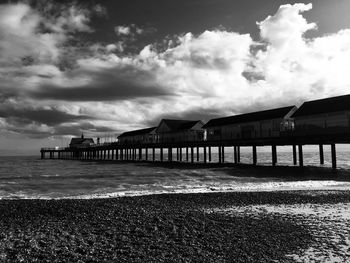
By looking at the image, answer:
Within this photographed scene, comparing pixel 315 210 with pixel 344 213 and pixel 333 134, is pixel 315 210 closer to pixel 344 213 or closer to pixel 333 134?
pixel 344 213

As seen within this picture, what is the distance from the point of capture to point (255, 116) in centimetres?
4403

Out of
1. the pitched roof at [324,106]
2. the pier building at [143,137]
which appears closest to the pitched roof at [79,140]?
the pier building at [143,137]

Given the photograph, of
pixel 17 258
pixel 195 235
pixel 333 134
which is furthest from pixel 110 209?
pixel 333 134

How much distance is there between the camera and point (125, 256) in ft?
25.3

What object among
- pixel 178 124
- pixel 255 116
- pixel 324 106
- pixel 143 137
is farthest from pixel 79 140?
pixel 324 106

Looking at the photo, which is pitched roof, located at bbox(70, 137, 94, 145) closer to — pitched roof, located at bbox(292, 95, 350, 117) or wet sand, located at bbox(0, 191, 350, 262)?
pitched roof, located at bbox(292, 95, 350, 117)

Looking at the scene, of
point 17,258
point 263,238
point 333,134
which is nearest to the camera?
point 17,258

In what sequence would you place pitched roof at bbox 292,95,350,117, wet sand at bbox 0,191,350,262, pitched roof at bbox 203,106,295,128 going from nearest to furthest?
wet sand at bbox 0,191,350,262 < pitched roof at bbox 292,95,350,117 < pitched roof at bbox 203,106,295,128

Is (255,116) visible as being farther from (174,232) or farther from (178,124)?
(174,232)

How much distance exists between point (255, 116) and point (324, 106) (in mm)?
10103

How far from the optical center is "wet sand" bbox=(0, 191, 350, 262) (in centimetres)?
782

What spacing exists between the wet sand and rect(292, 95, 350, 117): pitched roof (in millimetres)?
20611

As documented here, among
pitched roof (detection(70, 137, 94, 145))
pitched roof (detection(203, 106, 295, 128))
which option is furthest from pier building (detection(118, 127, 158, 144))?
pitched roof (detection(70, 137, 94, 145))

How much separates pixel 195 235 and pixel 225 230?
115cm
